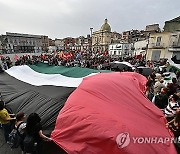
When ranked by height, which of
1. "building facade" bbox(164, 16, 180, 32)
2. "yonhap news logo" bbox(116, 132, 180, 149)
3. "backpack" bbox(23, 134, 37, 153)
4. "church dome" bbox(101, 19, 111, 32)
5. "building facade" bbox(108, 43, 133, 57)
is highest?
"church dome" bbox(101, 19, 111, 32)

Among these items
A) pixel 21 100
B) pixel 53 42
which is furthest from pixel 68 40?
pixel 21 100

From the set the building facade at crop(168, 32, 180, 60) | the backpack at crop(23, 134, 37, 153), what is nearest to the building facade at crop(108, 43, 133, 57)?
the building facade at crop(168, 32, 180, 60)

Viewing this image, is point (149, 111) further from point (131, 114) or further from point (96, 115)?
point (96, 115)

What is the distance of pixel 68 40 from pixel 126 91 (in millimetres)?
109289

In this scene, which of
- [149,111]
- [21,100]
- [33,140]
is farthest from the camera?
[21,100]

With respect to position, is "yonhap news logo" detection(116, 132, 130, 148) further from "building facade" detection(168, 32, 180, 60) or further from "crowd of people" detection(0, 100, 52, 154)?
"building facade" detection(168, 32, 180, 60)

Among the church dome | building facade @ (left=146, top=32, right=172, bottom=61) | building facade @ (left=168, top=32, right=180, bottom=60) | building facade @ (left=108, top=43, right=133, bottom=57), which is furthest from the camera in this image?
the church dome

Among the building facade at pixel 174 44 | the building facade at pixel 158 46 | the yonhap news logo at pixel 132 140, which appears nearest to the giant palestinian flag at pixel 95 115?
the yonhap news logo at pixel 132 140

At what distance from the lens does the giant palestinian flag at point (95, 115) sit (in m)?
2.98

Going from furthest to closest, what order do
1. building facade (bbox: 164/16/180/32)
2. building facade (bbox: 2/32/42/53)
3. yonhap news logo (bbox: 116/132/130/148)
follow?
building facade (bbox: 2/32/42/53) → building facade (bbox: 164/16/180/32) → yonhap news logo (bbox: 116/132/130/148)

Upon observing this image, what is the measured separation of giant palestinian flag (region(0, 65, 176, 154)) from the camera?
9.78 ft

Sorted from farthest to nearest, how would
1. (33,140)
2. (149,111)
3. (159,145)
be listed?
1. (149,111)
2. (33,140)
3. (159,145)

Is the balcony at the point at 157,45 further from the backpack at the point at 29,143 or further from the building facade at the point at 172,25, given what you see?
the backpack at the point at 29,143

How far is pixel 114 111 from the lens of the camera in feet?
11.4
